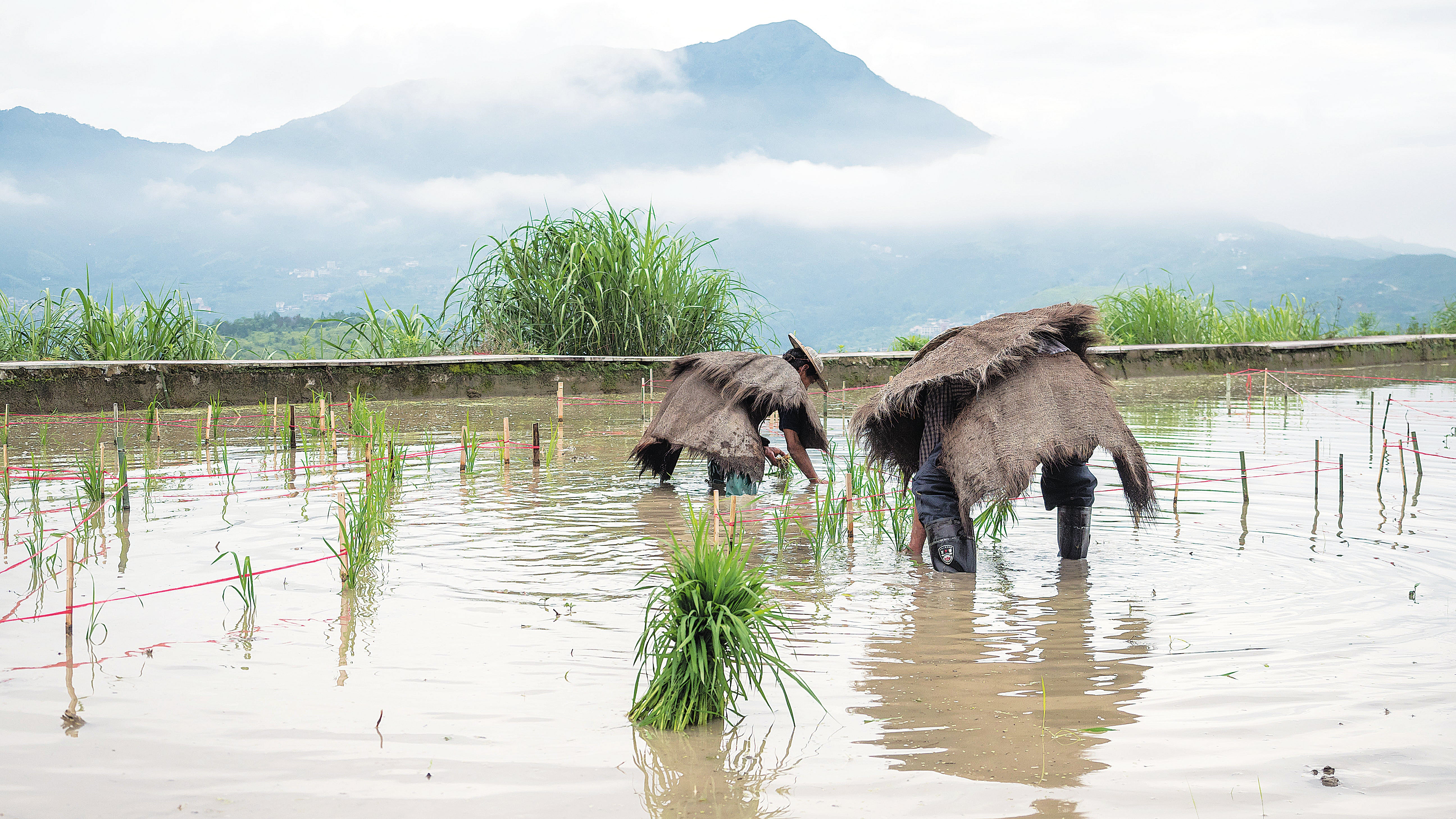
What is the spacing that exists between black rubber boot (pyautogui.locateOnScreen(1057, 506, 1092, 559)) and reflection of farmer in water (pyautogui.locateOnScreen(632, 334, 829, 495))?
5.37ft

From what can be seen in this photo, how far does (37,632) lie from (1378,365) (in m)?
15.9

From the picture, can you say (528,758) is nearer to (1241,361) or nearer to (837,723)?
(837,723)

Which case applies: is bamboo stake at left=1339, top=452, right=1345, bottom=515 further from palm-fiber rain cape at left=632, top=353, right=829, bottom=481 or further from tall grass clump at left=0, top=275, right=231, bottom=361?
tall grass clump at left=0, top=275, right=231, bottom=361

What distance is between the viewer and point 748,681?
308 cm

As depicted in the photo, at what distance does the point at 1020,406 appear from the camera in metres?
4.18

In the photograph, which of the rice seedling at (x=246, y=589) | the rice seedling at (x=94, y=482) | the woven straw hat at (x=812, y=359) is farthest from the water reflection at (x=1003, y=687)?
the rice seedling at (x=94, y=482)

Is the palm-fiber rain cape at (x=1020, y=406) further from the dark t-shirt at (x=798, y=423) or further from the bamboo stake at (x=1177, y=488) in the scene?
the dark t-shirt at (x=798, y=423)

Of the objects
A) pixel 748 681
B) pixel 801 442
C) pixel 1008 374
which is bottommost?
pixel 748 681

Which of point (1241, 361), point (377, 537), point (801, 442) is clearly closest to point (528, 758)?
point (377, 537)

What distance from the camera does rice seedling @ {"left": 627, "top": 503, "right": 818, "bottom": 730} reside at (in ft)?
8.55

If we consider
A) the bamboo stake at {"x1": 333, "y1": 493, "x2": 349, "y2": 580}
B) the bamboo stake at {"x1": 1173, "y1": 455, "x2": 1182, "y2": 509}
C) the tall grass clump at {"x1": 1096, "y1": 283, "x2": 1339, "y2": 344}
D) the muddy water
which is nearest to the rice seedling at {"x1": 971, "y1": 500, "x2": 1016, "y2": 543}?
the muddy water

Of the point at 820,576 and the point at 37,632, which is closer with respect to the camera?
the point at 37,632

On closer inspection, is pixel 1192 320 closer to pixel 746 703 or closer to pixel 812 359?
pixel 812 359

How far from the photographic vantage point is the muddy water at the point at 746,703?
229 cm
